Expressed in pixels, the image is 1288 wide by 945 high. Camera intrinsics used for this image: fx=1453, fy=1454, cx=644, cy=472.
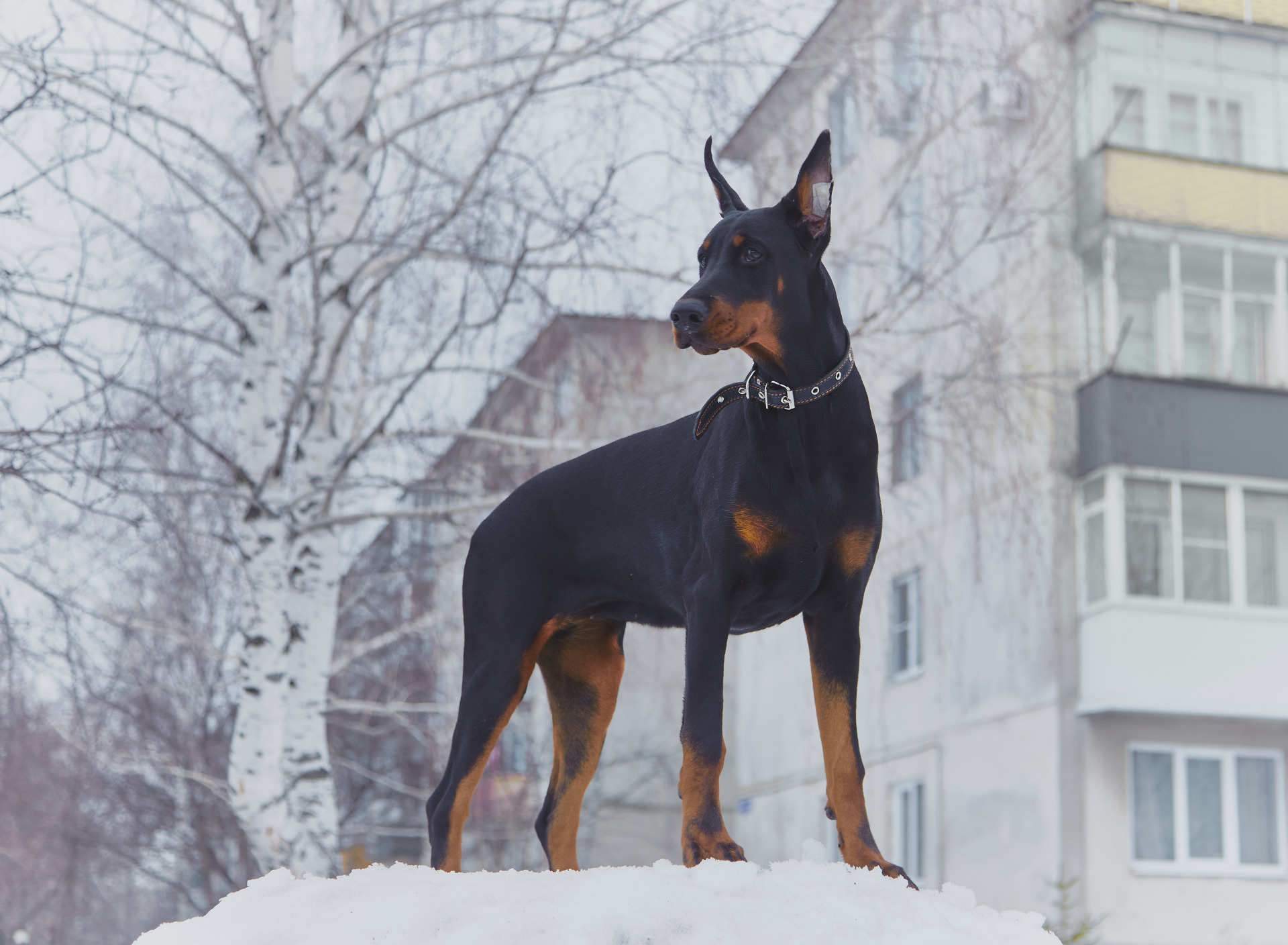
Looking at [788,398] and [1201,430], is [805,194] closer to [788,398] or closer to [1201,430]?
[788,398]

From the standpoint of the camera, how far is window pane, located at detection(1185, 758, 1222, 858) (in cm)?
1767

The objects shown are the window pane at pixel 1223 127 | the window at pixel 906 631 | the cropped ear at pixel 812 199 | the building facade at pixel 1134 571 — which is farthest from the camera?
the window at pixel 906 631

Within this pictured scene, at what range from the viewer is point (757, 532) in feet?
11.3

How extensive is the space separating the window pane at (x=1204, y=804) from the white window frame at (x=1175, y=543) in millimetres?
2102

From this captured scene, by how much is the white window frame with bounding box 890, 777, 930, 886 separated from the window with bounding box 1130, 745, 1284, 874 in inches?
136

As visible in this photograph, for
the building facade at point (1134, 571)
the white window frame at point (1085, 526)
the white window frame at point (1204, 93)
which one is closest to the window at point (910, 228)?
the building facade at point (1134, 571)

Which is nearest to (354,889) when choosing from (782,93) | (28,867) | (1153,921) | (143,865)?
(782,93)

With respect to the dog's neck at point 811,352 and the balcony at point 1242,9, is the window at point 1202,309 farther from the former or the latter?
the dog's neck at point 811,352

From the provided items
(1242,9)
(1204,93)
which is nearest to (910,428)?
(1204,93)

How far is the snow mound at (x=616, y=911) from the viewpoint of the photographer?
118 inches

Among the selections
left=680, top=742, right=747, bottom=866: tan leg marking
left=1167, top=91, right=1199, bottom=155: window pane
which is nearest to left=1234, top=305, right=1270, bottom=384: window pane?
left=1167, top=91, right=1199, bottom=155: window pane

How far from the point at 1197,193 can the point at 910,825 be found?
9.74 metres

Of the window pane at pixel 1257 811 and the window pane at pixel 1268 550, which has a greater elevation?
the window pane at pixel 1268 550

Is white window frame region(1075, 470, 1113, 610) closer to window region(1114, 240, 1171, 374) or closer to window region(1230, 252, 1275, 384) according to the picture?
window region(1114, 240, 1171, 374)
